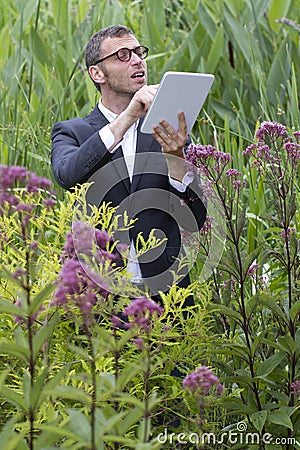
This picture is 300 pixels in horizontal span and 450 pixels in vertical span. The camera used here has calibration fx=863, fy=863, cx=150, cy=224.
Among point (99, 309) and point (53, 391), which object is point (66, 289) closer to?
point (53, 391)

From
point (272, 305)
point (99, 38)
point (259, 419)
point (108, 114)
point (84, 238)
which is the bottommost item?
point (259, 419)

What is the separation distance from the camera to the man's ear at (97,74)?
7.80 feet

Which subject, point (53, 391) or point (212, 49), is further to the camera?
point (212, 49)

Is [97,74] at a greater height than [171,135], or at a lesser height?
greater

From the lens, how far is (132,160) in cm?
233

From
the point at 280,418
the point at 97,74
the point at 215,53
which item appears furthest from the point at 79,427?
the point at 215,53

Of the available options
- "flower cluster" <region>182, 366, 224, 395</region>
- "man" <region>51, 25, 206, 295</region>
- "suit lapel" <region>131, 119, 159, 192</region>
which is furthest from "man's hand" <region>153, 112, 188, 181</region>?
"flower cluster" <region>182, 366, 224, 395</region>

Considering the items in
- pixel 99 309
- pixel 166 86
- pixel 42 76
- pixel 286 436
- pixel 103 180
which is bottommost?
pixel 286 436

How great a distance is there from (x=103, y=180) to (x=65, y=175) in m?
0.11

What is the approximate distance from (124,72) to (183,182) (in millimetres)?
396

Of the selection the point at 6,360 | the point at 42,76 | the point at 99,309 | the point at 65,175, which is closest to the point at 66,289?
the point at 99,309

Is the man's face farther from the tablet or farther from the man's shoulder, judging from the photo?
the tablet

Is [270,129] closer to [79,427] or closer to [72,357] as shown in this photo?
[72,357]

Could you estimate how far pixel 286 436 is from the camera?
175 cm
